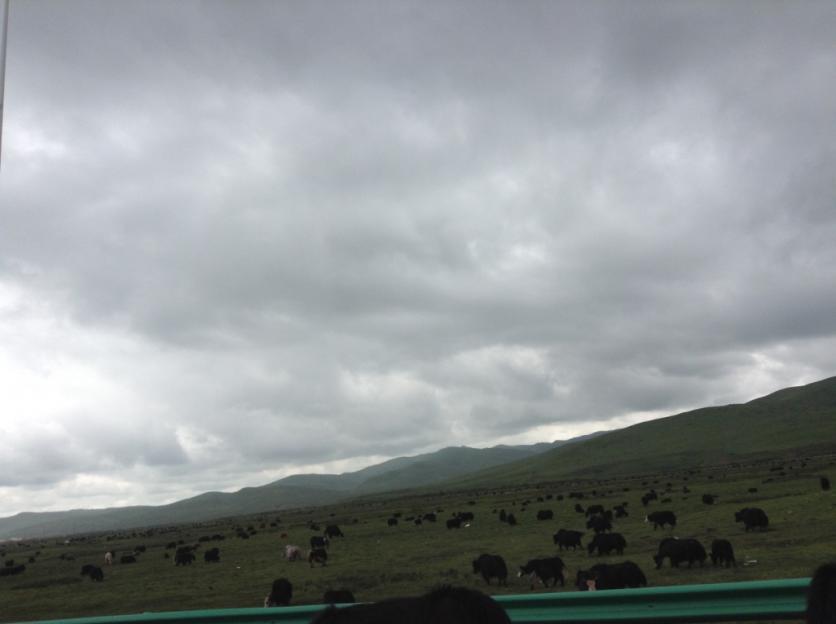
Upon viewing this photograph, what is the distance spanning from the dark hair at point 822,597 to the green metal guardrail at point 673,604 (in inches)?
2.1

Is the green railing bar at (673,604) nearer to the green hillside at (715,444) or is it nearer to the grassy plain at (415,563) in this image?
the grassy plain at (415,563)

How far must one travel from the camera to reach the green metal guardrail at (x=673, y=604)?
145 inches

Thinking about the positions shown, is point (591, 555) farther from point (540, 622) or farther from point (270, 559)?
point (540, 622)

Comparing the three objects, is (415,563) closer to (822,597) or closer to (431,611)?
(822,597)

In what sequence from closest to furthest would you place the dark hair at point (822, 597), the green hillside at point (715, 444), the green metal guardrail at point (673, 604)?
1. the dark hair at point (822, 597)
2. the green metal guardrail at point (673, 604)
3. the green hillside at point (715, 444)

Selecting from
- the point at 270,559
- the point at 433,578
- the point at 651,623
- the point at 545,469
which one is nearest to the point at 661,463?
the point at 545,469

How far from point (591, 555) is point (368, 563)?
39.7 feet

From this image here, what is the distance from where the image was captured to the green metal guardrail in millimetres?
3689

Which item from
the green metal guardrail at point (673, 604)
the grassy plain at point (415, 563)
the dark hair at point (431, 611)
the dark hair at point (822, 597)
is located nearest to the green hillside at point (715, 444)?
the grassy plain at point (415, 563)

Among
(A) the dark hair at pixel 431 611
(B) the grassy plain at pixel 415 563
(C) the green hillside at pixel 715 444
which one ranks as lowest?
(C) the green hillside at pixel 715 444

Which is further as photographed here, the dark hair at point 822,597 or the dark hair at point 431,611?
the dark hair at point 822,597

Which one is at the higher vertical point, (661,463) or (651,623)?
(651,623)

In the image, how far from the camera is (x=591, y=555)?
30.2 metres

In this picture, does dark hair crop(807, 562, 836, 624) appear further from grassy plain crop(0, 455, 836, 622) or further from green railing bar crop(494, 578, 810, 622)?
grassy plain crop(0, 455, 836, 622)
